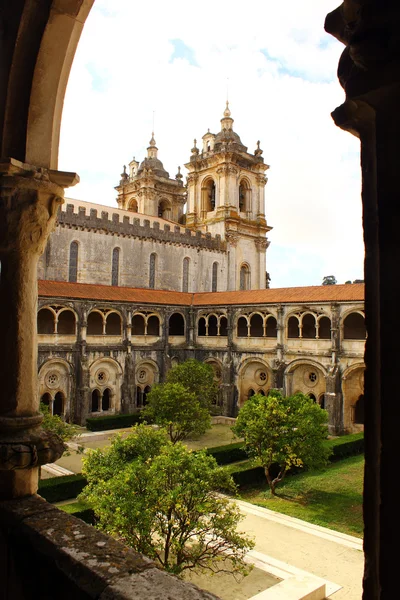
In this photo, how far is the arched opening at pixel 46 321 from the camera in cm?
2570

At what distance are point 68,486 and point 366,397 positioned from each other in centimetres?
1464

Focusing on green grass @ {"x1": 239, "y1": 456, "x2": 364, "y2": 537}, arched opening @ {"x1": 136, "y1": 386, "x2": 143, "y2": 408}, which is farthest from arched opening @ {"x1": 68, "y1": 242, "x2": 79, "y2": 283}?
green grass @ {"x1": 239, "y1": 456, "x2": 364, "y2": 537}

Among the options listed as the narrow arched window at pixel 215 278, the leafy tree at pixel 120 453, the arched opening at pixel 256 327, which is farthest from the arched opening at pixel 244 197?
the leafy tree at pixel 120 453

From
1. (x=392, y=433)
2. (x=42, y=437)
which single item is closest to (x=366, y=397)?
(x=392, y=433)

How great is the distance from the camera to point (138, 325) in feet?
100

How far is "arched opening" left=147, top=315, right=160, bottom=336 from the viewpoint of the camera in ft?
101

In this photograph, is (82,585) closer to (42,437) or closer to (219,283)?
(42,437)

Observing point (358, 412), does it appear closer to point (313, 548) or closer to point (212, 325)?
point (212, 325)

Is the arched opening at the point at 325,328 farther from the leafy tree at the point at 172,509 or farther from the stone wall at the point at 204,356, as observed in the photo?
the leafy tree at the point at 172,509

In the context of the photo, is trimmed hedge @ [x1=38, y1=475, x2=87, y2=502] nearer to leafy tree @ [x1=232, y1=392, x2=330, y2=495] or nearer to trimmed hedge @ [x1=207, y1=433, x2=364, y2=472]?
trimmed hedge @ [x1=207, y1=433, x2=364, y2=472]

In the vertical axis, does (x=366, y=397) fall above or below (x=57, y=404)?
above

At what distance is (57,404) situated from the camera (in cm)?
2508

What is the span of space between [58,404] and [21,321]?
22.9 m

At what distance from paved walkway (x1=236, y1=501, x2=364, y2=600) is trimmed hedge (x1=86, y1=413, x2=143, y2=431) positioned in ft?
37.7
